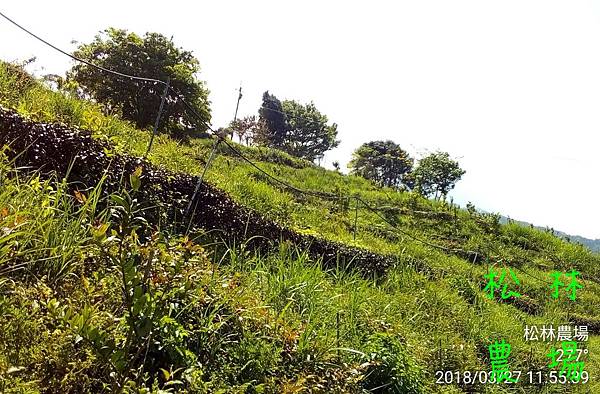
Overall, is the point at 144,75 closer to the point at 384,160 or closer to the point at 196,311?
the point at 196,311

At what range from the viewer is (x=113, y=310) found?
1.99 m

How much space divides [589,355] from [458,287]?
6.43ft

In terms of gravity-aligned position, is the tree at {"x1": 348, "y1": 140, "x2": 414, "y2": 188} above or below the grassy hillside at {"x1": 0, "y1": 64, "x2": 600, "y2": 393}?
above

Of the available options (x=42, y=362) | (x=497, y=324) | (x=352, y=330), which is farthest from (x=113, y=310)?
(x=497, y=324)

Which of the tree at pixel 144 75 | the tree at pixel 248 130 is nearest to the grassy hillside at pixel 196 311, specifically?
the tree at pixel 144 75

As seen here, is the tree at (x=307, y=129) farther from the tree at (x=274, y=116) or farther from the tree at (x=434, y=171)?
the tree at (x=434, y=171)

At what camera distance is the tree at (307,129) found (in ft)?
139

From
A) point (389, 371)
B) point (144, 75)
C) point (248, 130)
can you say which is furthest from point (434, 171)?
point (389, 371)

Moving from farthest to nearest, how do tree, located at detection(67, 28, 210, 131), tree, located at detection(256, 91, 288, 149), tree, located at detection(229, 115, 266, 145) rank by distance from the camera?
tree, located at detection(256, 91, 288, 149)
tree, located at detection(229, 115, 266, 145)
tree, located at detection(67, 28, 210, 131)

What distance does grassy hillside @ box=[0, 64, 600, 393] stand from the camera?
1.58 metres

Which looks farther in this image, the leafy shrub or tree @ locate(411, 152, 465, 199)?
tree @ locate(411, 152, 465, 199)

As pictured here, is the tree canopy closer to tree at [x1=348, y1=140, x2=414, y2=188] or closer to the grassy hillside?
tree at [x1=348, y1=140, x2=414, y2=188]

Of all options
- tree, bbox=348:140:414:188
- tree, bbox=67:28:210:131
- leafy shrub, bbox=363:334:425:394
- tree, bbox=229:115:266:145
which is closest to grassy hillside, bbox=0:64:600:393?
leafy shrub, bbox=363:334:425:394

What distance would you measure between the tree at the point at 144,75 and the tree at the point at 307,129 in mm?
27244
